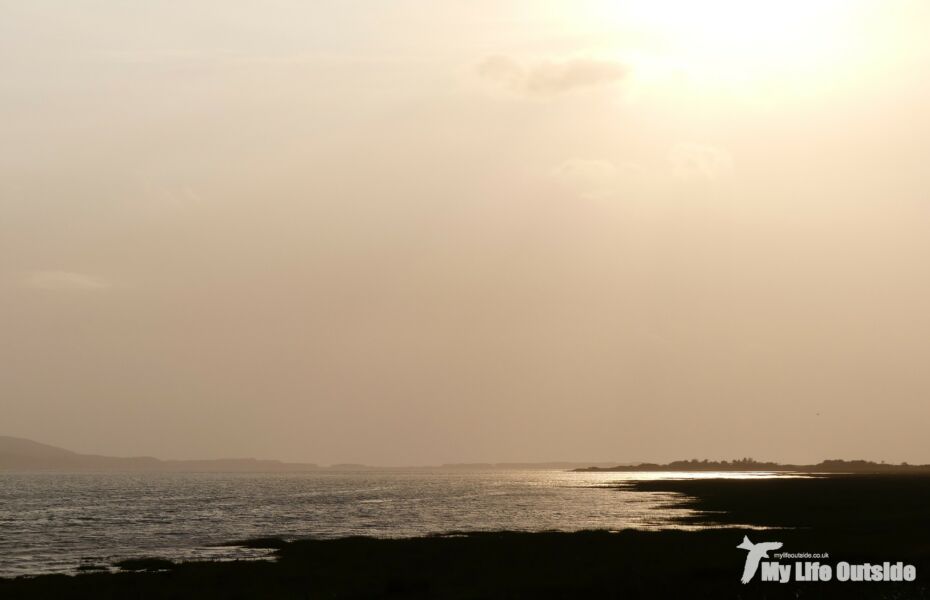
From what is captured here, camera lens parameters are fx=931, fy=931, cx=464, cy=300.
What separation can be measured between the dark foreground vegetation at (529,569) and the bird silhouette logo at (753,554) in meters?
0.52

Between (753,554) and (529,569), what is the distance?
1123 cm

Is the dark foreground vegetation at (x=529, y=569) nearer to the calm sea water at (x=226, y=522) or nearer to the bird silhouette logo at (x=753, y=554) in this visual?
the bird silhouette logo at (x=753, y=554)

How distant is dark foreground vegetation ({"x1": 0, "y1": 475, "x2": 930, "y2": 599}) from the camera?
38656 millimetres

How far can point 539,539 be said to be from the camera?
2416 inches

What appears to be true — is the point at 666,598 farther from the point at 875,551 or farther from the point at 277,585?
the point at 277,585

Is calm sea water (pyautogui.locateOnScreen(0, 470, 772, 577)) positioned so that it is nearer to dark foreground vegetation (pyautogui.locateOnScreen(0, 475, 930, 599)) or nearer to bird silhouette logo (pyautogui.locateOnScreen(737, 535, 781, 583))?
dark foreground vegetation (pyautogui.locateOnScreen(0, 475, 930, 599))

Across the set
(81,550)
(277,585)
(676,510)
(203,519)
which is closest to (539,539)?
(277,585)

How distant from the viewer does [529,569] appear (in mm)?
46969

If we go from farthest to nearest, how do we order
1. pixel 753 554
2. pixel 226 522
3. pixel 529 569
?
pixel 226 522 < pixel 529 569 < pixel 753 554

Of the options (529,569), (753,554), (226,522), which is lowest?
(226,522)

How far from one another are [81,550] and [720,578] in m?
46.7

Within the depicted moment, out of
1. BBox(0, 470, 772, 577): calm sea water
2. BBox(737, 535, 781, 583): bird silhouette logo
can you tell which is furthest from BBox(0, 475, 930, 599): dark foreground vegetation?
BBox(0, 470, 772, 577): calm sea water

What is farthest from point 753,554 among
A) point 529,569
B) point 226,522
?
point 226,522

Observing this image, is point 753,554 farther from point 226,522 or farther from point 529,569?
point 226,522
